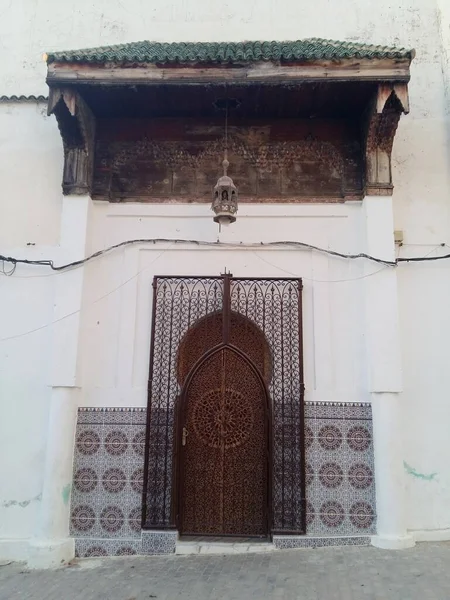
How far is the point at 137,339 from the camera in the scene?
504 cm

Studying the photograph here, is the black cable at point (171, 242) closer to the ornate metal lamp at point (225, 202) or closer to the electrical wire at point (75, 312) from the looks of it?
the electrical wire at point (75, 312)

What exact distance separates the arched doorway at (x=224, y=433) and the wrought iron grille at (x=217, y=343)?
92 millimetres

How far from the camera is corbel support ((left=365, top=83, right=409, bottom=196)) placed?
4844 millimetres

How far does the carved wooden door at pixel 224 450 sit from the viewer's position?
15.7 ft

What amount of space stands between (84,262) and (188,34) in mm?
3274

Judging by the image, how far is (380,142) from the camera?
16.7 ft

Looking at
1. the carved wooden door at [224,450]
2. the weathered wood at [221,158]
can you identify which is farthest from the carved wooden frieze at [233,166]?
the carved wooden door at [224,450]

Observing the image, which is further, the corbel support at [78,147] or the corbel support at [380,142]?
the corbel support at [78,147]

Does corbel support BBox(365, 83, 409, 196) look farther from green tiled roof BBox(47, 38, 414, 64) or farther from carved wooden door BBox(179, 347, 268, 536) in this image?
carved wooden door BBox(179, 347, 268, 536)

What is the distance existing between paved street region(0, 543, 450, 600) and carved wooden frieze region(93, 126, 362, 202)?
3.38 metres

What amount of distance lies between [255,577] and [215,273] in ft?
8.97

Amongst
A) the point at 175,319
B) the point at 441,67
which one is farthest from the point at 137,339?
the point at 441,67

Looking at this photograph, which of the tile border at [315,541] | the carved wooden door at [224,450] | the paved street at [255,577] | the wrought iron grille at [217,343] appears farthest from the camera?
the carved wooden door at [224,450]

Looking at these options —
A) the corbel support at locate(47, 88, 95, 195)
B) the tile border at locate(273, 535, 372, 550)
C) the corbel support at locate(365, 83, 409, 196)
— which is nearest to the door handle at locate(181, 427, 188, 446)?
the tile border at locate(273, 535, 372, 550)
